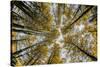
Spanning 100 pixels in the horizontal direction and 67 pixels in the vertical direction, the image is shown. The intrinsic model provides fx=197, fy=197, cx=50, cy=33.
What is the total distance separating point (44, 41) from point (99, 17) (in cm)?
86

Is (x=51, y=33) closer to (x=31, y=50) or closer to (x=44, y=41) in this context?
(x=44, y=41)

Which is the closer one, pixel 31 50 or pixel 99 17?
pixel 31 50

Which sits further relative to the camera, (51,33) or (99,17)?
(99,17)

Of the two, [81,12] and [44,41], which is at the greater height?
[81,12]

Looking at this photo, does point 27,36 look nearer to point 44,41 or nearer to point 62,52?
point 44,41

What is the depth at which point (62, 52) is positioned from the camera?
2.54 m

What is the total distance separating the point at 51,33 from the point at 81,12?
1.66 feet
